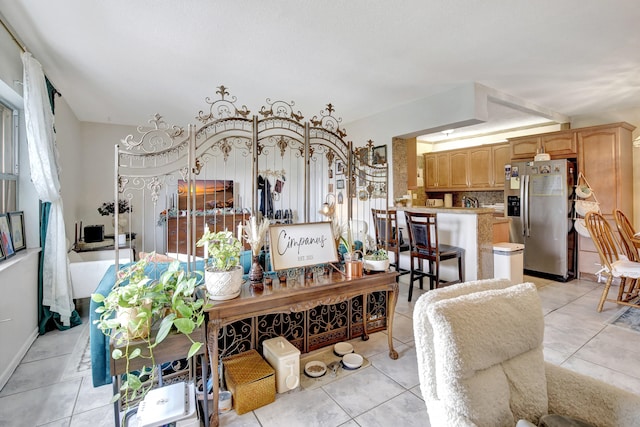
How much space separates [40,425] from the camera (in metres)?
1.73

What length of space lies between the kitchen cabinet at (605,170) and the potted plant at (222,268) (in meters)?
5.14

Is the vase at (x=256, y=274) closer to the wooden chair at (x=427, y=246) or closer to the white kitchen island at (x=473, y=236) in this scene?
the wooden chair at (x=427, y=246)

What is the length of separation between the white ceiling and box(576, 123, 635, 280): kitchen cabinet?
1.51ft

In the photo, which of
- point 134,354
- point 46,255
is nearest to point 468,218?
point 134,354

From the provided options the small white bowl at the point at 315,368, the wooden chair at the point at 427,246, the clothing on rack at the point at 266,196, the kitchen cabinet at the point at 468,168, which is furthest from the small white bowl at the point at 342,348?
the kitchen cabinet at the point at 468,168

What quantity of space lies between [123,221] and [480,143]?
6.97m

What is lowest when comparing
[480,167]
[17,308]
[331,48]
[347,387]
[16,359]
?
[347,387]

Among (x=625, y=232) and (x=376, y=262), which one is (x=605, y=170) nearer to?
(x=625, y=232)

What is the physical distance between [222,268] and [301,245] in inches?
23.3

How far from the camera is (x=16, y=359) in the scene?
7.64 ft

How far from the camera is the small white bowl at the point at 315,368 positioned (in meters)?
2.16

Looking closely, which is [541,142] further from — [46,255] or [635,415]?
[46,255]

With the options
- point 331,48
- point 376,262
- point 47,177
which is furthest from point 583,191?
point 47,177

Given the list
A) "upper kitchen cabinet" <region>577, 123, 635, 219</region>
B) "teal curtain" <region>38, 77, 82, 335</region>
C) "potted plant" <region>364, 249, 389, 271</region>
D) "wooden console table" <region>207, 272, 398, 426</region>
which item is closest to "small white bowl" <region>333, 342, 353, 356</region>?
"wooden console table" <region>207, 272, 398, 426</region>
